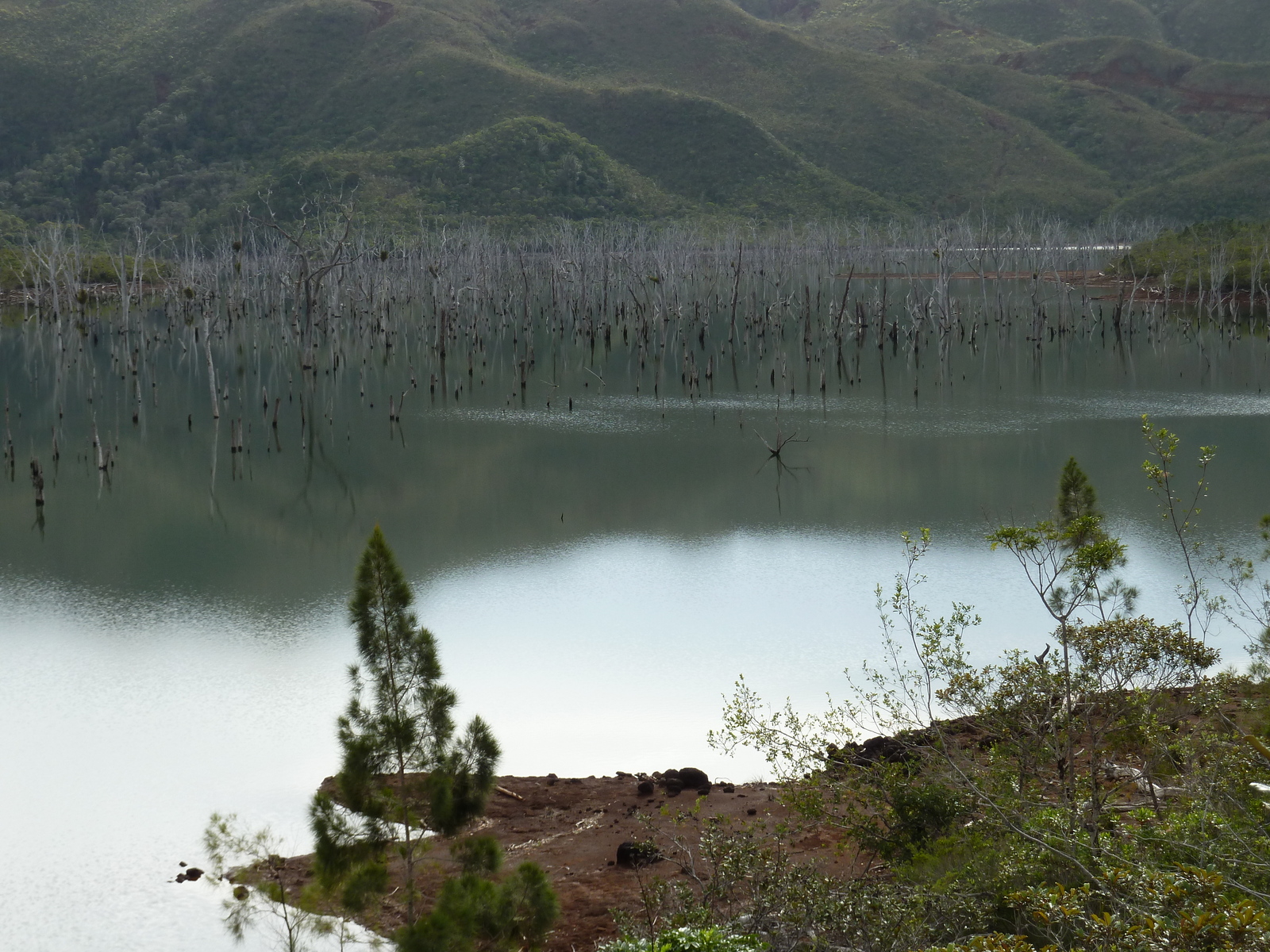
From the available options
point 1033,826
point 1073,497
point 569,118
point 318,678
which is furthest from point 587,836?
point 569,118

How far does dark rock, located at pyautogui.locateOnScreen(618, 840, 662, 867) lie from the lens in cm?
641

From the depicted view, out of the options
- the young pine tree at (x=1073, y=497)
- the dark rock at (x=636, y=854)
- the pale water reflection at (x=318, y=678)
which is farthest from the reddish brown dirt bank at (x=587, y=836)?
the young pine tree at (x=1073, y=497)

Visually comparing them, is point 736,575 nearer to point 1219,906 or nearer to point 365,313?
point 1219,906

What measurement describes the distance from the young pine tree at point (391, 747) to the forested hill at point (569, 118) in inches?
2161

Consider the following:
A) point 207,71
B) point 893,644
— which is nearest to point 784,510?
point 893,644

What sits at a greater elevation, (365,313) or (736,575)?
(365,313)

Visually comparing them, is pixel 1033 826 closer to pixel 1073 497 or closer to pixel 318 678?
pixel 1073 497

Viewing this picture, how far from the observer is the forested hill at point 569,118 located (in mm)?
66000

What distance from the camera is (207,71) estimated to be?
7769 cm

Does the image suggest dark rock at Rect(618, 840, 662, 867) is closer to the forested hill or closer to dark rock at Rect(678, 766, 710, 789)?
dark rock at Rect(678, 766, 710, 789)

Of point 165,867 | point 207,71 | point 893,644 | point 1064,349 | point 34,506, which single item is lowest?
point 165,867

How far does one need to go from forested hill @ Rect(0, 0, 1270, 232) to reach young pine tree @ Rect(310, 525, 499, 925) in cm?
5488

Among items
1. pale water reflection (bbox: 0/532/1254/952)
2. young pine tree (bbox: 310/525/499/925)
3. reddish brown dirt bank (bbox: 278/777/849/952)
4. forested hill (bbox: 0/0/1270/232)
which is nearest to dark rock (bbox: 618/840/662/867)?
reddish brown dirt bank (bbox: 278/777/849/952)

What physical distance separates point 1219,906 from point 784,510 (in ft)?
39.6
